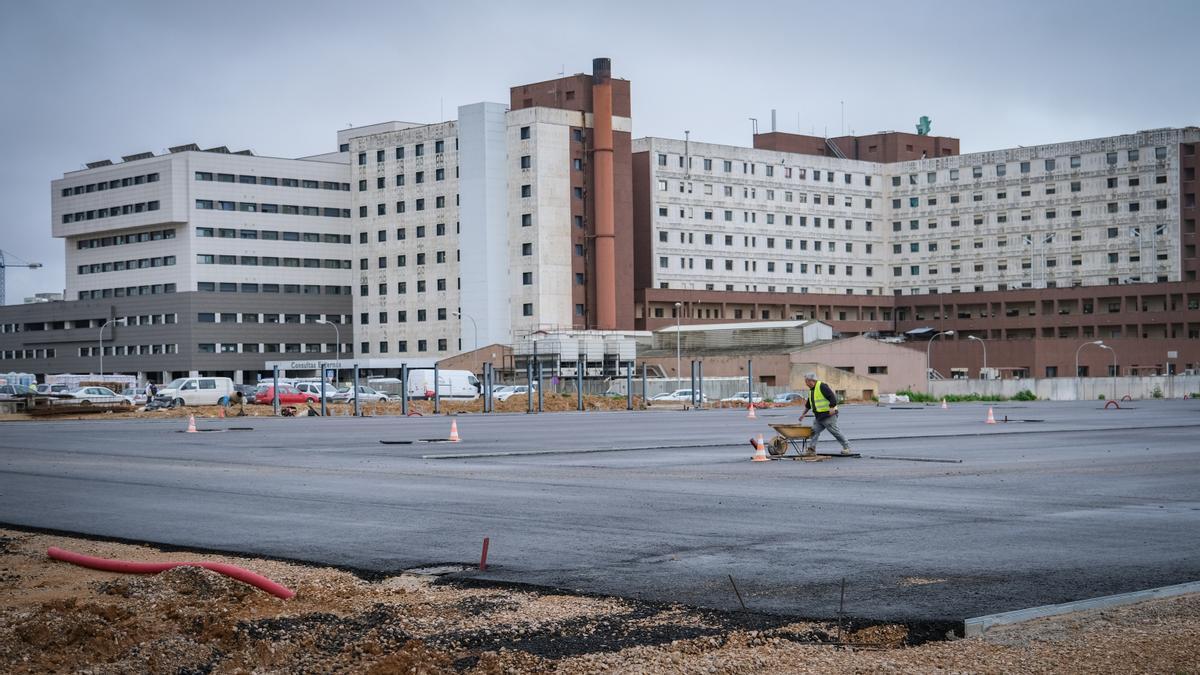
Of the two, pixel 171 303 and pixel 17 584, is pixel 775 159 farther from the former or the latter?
pixel 17 584

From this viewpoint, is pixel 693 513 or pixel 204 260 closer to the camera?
pixel 693 513

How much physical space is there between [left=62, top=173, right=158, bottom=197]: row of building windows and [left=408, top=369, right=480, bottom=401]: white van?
164 feet

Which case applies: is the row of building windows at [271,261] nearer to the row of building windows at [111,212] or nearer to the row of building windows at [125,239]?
the row of building windows at [125,239]

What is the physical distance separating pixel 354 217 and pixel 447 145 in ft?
48.2

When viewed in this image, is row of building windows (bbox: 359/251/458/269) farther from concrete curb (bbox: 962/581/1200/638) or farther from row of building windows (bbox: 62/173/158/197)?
concrete curb (bbox: 962/581/1200/638)

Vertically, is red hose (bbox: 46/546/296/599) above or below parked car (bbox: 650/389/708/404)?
below

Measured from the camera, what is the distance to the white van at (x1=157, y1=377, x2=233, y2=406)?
70.7m

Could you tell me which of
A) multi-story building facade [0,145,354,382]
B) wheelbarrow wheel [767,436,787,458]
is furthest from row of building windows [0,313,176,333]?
wheelbarrow wheel [767,436,787,458]

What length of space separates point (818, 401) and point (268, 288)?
4177 inches

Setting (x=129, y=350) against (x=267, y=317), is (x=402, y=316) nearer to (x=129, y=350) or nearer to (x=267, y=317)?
(x=267, y=317)

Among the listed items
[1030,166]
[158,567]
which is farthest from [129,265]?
[158,567]

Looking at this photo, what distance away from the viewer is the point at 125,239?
416 feet

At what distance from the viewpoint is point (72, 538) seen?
13.1m

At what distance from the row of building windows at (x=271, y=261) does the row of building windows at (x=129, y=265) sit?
3604mm
